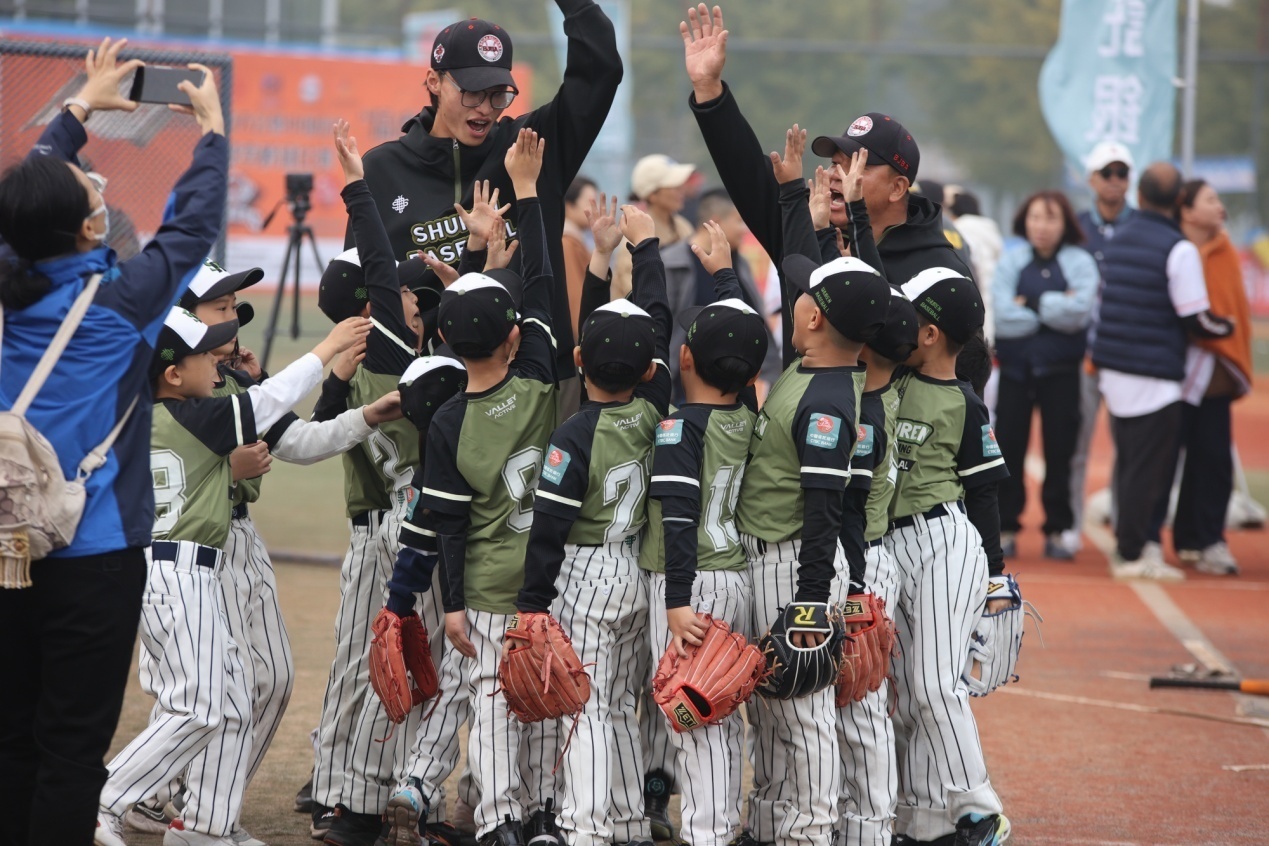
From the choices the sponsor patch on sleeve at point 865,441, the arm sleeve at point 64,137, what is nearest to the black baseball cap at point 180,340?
the arm sleeve at point 64,137

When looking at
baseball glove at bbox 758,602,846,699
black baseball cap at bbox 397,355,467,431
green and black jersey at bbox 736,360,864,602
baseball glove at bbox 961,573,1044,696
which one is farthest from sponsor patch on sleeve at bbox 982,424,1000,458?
black baseball cap at bbox 397,355,467,431

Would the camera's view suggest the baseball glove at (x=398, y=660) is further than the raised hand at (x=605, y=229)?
No

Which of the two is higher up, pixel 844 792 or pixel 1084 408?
pixel 1084 408

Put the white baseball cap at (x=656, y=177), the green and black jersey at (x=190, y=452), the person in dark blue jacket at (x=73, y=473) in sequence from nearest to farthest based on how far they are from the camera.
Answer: the person in dark blue jacket at (x=73, y=473) → the green and black jersey at (x=190, y=452) → the white baseball cap at (x=656, y=177)

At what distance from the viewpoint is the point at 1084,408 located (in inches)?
382

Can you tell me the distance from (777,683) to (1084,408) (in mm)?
6626

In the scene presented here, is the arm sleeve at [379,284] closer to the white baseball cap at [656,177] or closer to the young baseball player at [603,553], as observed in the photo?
the young baseball player at [603,553]

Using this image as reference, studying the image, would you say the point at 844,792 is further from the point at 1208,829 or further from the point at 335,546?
the point at 335,546

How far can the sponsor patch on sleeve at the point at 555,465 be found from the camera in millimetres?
3803

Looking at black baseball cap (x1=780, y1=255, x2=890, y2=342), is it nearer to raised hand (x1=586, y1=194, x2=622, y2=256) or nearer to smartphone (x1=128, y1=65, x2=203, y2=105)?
raised hand (x1=586, y1=194, x2=622, y2=256)

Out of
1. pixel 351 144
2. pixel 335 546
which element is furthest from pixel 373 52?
pixel 351 144

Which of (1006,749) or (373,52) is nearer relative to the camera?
(1006,749)

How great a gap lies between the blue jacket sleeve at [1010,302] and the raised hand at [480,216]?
17.8 feet

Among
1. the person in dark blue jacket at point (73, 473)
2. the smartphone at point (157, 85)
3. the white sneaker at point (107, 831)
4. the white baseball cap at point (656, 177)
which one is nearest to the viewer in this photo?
the person in dark blue jacket at point (73, 473)
